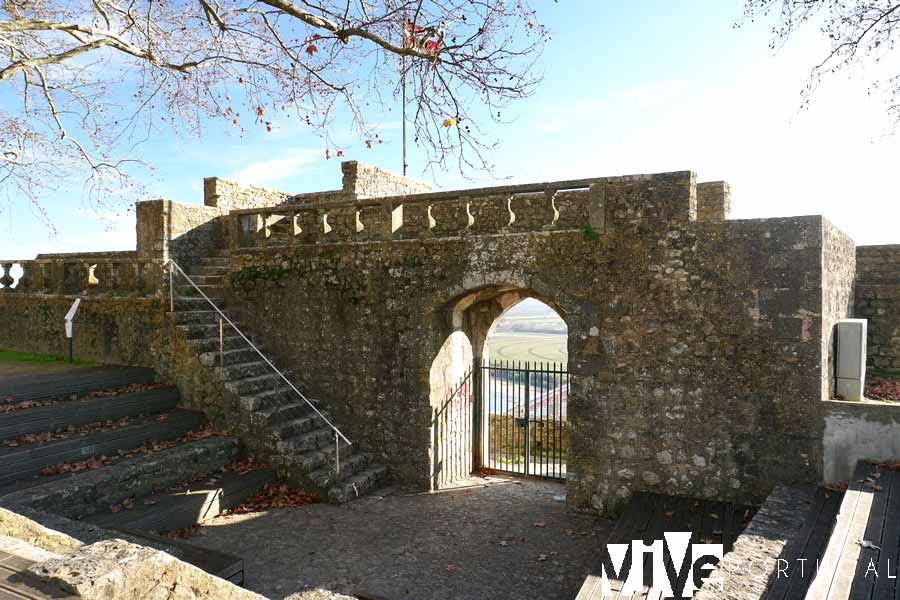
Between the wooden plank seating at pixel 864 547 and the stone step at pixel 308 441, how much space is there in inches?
282

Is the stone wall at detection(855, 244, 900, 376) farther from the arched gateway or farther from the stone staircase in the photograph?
the stone staircase

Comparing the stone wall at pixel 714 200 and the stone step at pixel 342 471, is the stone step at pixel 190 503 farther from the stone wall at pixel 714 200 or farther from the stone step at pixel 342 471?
the stone wall at pixel 714 200

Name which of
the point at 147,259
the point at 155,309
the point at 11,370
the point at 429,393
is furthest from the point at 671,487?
→ the point at 11,370

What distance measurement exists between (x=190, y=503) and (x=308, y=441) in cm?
Result: 205

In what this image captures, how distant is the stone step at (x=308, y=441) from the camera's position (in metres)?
8.91

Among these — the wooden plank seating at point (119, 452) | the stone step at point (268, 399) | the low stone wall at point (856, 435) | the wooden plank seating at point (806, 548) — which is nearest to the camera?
the wooden plank seating at point (806, 548)

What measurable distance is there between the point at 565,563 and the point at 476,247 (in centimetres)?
460

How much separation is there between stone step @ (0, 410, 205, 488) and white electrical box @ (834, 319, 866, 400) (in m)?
9.81

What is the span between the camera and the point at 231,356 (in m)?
10.0

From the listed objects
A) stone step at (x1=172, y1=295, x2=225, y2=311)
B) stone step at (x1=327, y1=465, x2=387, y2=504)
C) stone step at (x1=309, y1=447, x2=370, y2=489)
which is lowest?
stone step at (x1=327, y1=465, x2=387, y2=504)

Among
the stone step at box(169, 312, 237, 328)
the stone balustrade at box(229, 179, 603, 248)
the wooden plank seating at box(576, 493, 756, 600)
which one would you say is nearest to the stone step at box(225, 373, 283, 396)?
the stone step at box(169, 312, 237, 328)

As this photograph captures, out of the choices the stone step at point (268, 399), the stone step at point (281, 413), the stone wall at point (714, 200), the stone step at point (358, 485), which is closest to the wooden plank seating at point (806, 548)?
the stone wall at point (714, 200)

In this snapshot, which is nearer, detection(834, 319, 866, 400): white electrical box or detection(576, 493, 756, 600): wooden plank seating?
detection(576, 493, 756, 600): wooden plank seating

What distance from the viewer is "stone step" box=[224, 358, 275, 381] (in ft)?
31.3
